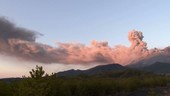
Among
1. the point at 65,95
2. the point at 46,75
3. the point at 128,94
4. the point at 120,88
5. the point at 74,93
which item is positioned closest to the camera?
the point at 46,75

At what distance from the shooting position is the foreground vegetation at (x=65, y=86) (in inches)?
2264

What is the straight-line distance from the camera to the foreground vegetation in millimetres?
57500

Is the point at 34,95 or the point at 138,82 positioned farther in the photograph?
the point at 138,82

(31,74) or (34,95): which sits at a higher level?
(31,74)

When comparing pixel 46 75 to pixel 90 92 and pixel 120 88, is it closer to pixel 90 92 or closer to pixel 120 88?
pixel 90 92

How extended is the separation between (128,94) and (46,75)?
86617mm

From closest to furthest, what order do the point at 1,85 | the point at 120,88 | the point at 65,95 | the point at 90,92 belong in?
the point at 1,85, the point at 65,95, the point at 90,92, the point at 120,88

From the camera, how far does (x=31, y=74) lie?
57812 millimetres

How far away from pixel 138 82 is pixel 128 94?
32149mm

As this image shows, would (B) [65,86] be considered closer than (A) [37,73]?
No

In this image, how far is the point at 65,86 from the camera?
120 m

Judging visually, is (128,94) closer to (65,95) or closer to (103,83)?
(103,83)

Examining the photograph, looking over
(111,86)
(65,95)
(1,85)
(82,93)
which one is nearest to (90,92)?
(82,93)

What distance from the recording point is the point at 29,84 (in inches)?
2260
